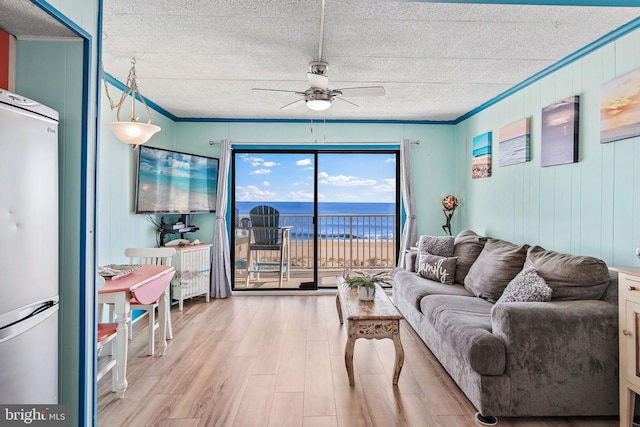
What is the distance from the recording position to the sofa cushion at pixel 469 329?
2.10 m

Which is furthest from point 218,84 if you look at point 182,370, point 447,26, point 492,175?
point 492,175

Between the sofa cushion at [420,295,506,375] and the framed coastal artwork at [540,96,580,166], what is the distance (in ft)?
4.34

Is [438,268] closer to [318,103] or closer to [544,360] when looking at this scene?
[544,360]

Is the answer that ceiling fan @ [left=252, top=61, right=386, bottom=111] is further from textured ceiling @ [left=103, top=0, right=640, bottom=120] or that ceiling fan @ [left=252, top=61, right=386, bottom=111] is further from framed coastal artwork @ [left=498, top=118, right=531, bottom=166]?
framed coastal artwork @ [left=498, top=118, right=531, bottom=166]

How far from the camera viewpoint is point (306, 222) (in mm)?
6098

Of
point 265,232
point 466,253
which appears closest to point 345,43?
point 466,253

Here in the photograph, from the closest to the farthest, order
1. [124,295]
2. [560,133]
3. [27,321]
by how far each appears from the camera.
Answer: [27,321] < [124,295] < [560,133]

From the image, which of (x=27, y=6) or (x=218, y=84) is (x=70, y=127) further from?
(x=218, y=84)

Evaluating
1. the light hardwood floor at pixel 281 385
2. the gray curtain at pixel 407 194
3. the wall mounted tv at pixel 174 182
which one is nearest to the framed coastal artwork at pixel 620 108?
the light hardwood floor at pixel 281 385

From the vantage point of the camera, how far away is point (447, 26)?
2.46m

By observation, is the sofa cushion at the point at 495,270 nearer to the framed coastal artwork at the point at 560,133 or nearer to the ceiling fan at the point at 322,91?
the framed coastal artwork at the point at 560,133

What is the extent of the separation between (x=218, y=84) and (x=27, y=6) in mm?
2301

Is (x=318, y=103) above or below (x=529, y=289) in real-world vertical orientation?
above

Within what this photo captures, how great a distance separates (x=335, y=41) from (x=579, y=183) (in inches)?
83.8
